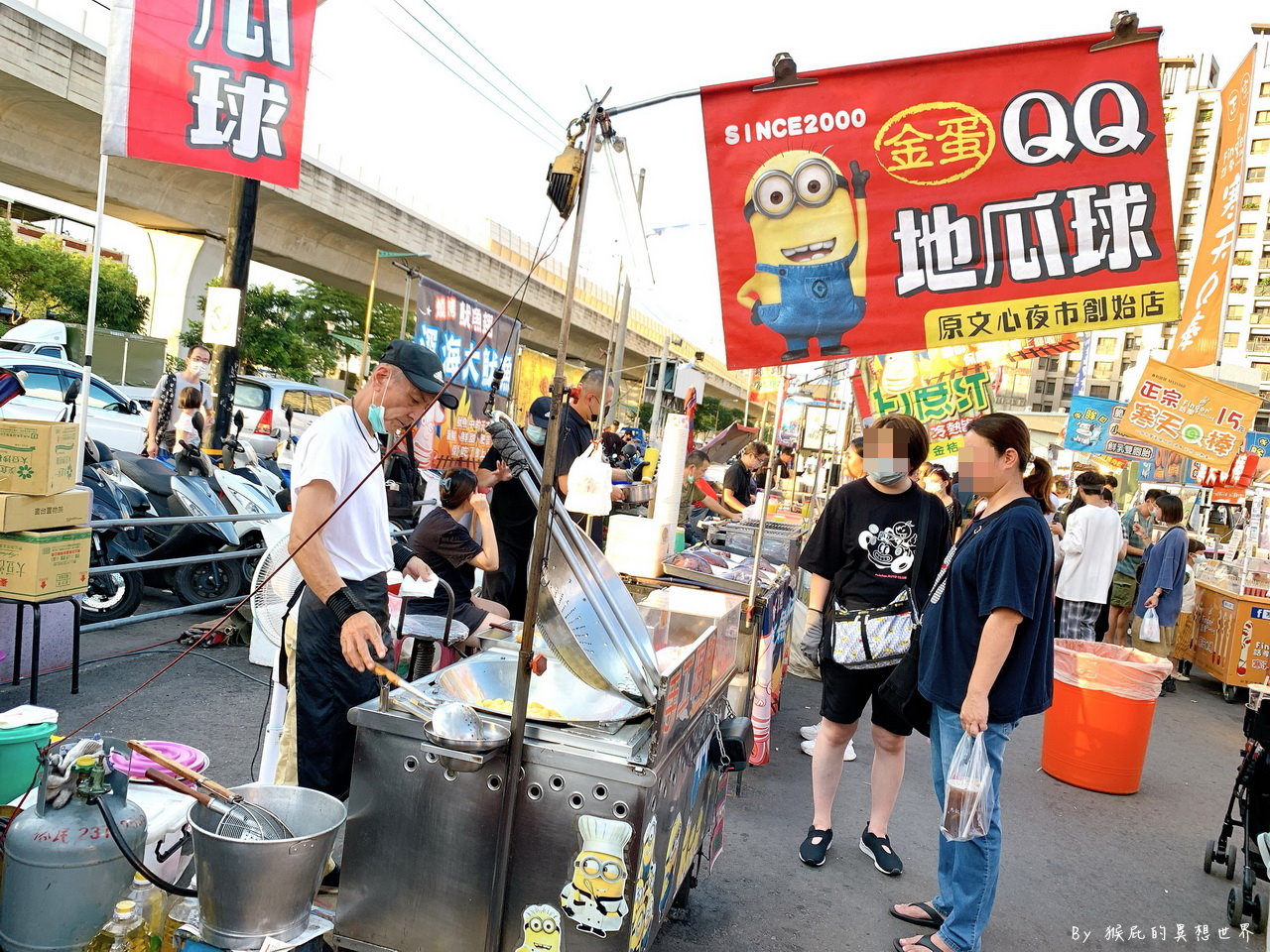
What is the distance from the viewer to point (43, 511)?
457 cm

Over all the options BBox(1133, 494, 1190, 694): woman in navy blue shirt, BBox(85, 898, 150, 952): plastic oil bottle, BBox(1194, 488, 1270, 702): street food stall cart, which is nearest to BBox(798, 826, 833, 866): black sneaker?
BBox(85, 898, 150, 952): plastic oil bottle

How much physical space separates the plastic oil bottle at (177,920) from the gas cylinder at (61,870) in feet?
0.56

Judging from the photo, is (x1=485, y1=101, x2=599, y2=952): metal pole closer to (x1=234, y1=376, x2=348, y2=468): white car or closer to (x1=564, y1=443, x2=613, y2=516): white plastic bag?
(x1=564, y1=443, x2=613, y2=516): white plastic bag

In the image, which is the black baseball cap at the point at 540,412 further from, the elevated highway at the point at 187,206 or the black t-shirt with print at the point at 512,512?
the elevated highway at the point at 187,206

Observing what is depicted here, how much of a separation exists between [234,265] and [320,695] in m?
9.11

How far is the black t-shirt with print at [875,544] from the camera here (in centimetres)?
413

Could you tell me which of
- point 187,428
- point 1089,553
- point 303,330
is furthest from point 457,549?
point 303,330

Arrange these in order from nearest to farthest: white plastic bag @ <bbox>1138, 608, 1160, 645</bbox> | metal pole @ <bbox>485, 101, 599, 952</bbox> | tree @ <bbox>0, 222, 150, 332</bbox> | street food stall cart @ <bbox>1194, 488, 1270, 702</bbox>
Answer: metal pole @ <bbox>485, 101, 599, 952</bbox>, white plastic bag @ <bbox>1138, 608, 1160, 645</bbox>, street food stall cart @ <bbox>1194, 488, 1270, 702</bbox>, tree @ <bbox>0, 222, 150, 332</bbox>

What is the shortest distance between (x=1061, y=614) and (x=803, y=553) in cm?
563

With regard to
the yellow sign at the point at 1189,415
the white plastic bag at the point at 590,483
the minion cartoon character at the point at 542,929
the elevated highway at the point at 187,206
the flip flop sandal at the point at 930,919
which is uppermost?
the elevated highway at the point at 187,206

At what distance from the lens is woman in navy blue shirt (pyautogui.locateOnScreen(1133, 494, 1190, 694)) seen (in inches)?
346

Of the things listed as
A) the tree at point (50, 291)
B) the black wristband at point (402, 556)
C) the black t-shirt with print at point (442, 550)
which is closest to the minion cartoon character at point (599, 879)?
the black t-shirt with print at point (442, 550)

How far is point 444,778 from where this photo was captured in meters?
2.55

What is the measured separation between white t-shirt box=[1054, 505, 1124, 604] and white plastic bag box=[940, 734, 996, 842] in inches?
223
